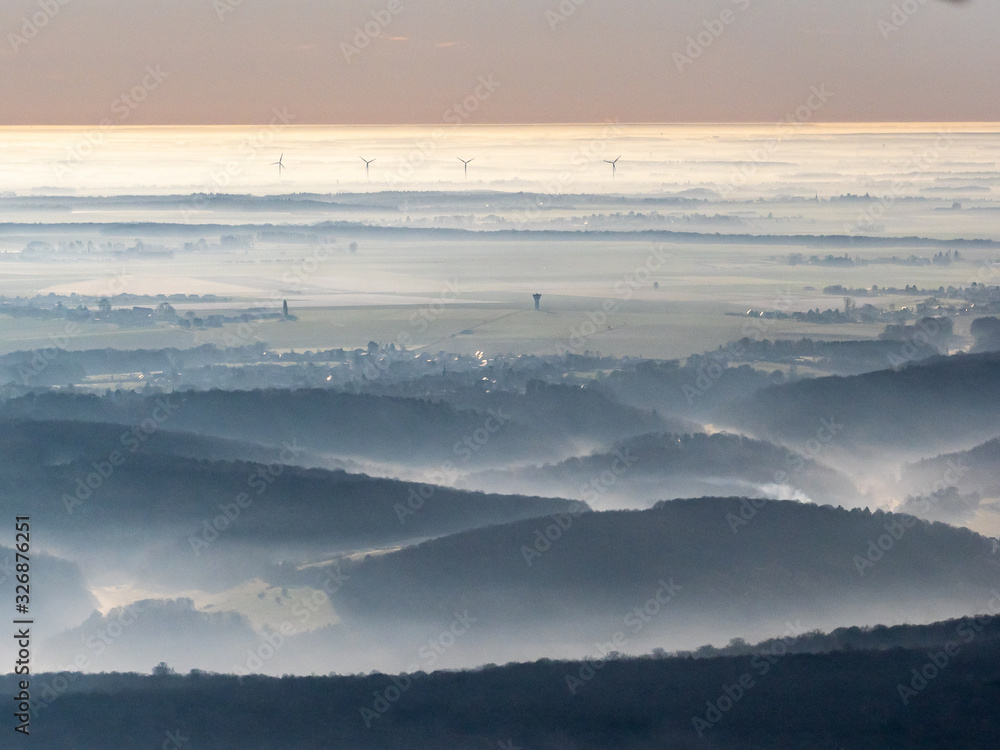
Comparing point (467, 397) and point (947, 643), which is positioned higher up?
point (467, 397)

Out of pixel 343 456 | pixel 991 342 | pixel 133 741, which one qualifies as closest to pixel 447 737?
pixel 133 741

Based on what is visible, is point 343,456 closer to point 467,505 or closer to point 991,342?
point 467,505

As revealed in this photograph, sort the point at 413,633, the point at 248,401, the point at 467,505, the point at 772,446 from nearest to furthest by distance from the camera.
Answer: the point at 413,633 → the point at 467,505 → the point at 772,446 → the point at 248,401

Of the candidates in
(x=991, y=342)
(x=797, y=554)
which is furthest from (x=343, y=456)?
(x=991, y=342)

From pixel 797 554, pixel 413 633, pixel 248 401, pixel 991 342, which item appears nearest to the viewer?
pixel 413 633

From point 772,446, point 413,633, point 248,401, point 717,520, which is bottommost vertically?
point 413,633

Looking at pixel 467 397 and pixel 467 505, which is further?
pixel 467 397
